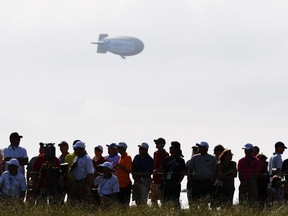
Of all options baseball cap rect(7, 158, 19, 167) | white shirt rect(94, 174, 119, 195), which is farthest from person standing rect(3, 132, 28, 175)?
white shirt rect(94, 174, 119, 195)

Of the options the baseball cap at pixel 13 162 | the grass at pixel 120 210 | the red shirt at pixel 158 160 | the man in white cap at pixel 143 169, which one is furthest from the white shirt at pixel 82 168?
the red shirt at pixel 158 160

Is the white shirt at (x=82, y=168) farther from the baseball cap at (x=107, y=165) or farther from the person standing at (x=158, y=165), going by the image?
the person standing at (x=158, y=165)

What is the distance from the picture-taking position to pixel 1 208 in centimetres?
2450

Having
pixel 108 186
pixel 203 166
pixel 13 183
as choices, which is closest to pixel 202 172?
pixel 203 166

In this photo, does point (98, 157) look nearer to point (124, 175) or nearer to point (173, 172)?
point (124, 175)

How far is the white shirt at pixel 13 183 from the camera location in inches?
1028

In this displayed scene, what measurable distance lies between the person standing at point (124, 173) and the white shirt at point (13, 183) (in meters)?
3.03

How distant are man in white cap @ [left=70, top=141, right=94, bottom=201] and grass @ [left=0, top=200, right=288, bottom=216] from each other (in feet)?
3.67

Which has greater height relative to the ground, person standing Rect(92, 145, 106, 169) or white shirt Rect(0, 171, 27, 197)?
person standing Rect(92, 145, 106, 169)

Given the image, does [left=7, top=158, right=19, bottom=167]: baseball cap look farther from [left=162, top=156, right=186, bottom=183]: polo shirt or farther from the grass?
[left=162, top=156, right=186, bottom=183]: polo shirt

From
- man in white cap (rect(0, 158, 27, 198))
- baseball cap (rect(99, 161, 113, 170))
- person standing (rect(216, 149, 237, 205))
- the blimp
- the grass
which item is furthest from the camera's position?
the blimp

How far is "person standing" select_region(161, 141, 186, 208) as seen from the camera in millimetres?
27500

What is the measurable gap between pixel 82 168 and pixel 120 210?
2.14m

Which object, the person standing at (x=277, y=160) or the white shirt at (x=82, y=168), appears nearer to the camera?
the white shirt at (x=82, y=168)
